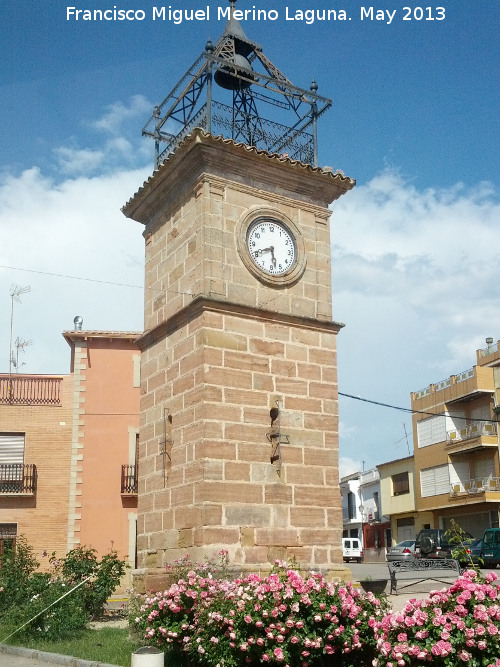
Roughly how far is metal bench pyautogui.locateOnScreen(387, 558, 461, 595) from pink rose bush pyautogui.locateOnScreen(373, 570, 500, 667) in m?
6.87

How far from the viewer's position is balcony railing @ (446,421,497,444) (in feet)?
117

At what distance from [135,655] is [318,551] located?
327 cm

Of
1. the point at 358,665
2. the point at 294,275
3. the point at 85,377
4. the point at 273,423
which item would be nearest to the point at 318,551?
the point at 273,423

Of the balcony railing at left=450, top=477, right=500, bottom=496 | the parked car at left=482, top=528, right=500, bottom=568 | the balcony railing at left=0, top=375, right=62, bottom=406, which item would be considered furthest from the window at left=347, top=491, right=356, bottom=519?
the balcony railing at left=0, top=375, right=62, bottom=406

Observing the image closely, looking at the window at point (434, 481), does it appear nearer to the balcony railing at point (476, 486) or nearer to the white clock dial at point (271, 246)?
the balcony railing at point (476, 486)

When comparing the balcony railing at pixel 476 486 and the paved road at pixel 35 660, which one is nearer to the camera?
the paved road at pixel 35 660

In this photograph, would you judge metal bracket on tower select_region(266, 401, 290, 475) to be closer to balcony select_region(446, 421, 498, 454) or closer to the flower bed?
the flower bed

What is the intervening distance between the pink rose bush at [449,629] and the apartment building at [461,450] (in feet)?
94.3

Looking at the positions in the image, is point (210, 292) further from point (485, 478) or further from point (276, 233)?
point (485, 478)

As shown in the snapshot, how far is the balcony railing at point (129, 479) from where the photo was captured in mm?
23375

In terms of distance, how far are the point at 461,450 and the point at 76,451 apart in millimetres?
19681

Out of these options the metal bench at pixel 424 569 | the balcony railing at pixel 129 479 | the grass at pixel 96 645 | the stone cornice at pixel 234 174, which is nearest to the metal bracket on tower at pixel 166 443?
the grass at pixel 96 645

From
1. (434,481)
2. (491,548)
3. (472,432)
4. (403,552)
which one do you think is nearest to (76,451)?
(403,552)

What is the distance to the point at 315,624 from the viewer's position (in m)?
7.02
